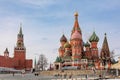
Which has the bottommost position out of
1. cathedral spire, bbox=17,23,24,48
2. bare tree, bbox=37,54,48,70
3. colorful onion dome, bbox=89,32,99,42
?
bare tree, bbox=37,54,48,70

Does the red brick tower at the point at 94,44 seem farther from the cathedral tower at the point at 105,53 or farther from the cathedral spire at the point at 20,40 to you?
the cathedral spire at the point at 20,40

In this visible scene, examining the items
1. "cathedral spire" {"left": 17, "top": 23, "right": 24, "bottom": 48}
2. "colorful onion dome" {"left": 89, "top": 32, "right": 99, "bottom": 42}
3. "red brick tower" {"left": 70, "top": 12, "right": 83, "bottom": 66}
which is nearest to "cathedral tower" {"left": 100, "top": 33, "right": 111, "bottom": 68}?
"colorful onion dome" {"left": 89, "top": 32, "right": 99, "bottom": 42}

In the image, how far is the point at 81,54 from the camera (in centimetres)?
10219

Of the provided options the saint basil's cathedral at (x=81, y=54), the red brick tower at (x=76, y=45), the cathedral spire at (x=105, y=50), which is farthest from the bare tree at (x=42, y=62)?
the cathedral spire at (x=105, y=50)

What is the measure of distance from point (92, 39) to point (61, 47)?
14906 millimetres

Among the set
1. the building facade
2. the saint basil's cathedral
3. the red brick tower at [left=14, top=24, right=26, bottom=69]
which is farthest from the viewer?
the red brick tower at [left=14, top=24, right=26, bottom=69]

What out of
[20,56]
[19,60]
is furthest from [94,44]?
[20,56]

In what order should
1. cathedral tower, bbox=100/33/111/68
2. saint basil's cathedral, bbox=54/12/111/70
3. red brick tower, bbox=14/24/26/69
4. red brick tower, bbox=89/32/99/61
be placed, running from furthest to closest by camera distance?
red brick tower, bbox=14/24/26/69 < red brick tower, bbox=89/32/99/61 < saint basil's cathedral, bbox=54/12/111/70 < cathedral tower, bbox=100/33/111/68

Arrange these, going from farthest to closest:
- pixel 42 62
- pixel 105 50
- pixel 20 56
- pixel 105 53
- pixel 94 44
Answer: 1. pixel 20 56
2. pixel 42 62
3. pixel 94 44
4. pixel 105 50
5. pixel 105 53

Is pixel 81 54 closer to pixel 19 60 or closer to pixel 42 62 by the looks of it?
pixel 42 62

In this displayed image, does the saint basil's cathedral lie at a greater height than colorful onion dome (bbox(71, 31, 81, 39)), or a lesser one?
lesser

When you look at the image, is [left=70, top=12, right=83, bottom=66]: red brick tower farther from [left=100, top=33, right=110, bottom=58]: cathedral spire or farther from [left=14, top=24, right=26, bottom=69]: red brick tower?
[left=14, top=24, right=26, bottom=69]: red brick tower

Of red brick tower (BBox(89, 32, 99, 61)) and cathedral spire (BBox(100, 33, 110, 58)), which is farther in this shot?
red brick tower (BBox(89, 32, 99, 61))

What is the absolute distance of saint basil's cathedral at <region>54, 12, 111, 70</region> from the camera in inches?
→ 3915
